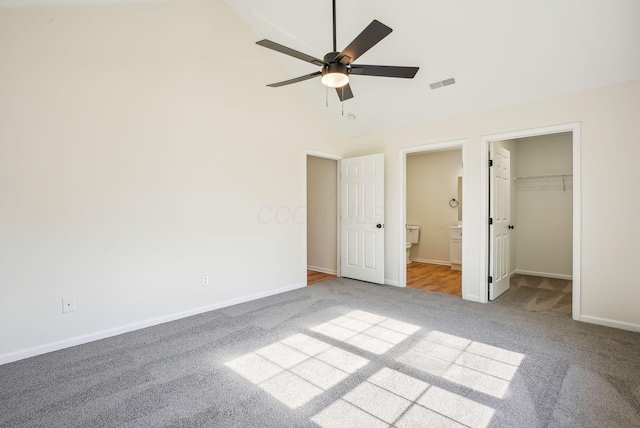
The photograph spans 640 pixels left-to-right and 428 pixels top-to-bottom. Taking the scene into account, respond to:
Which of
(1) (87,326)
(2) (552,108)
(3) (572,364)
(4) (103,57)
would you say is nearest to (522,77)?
(2) (552,108)

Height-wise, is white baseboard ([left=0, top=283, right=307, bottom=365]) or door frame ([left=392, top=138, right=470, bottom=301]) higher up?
door frame ([left=392, top=138, right=470, bottom=301])

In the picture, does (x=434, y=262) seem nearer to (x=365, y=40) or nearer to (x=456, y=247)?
(x=456, y=247)

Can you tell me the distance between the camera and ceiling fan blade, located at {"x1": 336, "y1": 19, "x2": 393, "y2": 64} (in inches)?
83.6

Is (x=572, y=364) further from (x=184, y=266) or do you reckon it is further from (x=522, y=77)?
(x=184, y=266)

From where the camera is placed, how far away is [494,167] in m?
4.10

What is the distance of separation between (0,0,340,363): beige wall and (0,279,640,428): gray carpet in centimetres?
46

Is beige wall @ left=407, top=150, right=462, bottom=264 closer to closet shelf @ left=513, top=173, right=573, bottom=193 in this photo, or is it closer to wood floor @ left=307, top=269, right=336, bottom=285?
closet shelf @ left=513, top=173, right=573, bottom=193

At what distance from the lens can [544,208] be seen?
5539mm

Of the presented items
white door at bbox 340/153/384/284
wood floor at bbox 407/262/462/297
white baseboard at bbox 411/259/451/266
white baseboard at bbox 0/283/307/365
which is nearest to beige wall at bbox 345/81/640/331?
wood floor at bbox 407/262/462/297

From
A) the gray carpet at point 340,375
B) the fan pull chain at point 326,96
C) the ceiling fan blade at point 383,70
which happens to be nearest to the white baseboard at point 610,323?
the gray carpet at point 340,375

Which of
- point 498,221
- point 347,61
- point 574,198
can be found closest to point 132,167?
point 347,61

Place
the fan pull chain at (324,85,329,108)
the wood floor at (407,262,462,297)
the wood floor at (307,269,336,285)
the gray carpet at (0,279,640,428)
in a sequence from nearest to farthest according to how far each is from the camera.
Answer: the gray carpet at (0,279,640,428) < the fan pull chain at (324,85,329,108) < the wood floor at (407,262,462,297) < the wood floor at (307,269,336,285)

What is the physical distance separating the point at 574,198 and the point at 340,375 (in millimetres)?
3116

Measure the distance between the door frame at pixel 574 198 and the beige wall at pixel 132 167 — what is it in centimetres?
270
